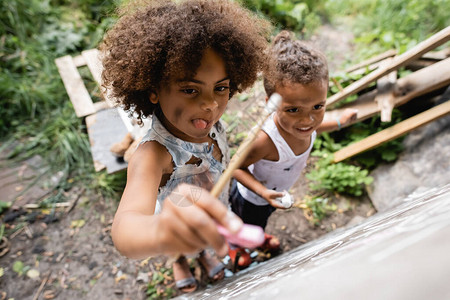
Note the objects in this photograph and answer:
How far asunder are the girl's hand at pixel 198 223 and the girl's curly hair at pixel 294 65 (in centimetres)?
104

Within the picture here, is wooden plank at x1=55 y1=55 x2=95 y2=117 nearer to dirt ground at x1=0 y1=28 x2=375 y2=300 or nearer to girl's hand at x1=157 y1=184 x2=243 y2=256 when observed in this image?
dirt ground at x1=0 y1=28 x2=375 y2=300

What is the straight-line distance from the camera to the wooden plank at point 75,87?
3182 millimetres

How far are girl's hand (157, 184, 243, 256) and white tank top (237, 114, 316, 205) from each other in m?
1.08

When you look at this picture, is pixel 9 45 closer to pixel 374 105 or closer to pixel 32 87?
pixel 32 87

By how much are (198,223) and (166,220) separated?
0.30 ft

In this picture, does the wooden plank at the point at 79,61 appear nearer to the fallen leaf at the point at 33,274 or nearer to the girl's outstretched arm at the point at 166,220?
the fallen leaf at the point at 33,274

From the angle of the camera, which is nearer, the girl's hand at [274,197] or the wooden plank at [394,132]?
the girl's hand at [274,197]

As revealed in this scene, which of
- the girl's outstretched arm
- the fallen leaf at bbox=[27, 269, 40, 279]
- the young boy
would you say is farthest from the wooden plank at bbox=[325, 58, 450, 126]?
the fallen leaf at bbox=[27, 269, 40, 279]

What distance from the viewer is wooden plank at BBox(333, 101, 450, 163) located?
2.47 meters

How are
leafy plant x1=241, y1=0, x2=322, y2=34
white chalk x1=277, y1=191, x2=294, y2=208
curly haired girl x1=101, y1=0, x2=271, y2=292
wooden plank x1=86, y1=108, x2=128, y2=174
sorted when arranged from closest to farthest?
curly haired girl x1=101, y1=0, x2=271, y2=292 < white chalk x1=277, y1=191, x2=294, y2=208 < wooden plank x1=86, y1=108, x2=128, y2=174 < leafy plant x1=241, y1=0, x2=322, y2=34

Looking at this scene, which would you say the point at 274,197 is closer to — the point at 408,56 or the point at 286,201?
the point at 286,201

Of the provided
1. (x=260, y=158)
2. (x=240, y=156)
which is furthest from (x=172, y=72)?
(x=260, y=158)

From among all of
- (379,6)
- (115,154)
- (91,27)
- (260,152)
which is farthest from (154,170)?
(379,6)

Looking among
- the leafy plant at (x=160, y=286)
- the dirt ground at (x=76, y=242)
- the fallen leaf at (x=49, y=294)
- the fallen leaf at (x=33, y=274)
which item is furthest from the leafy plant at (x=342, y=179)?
the fallen leaf at (x=33, y=274)
